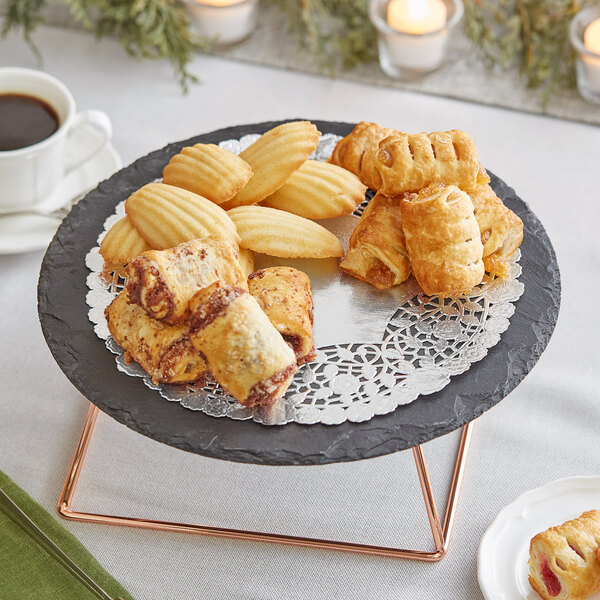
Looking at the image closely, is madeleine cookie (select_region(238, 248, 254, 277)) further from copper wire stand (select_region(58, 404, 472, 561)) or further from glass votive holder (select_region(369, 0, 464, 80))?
glass votive holder (select_region(369, 0, 464, 80))

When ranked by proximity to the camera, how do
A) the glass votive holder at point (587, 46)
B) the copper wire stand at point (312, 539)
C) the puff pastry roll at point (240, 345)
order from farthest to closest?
the glass votive holder at point (587, 46), the copper wire stand at point (312, 539), the puff pastry roll at point (240, 345)

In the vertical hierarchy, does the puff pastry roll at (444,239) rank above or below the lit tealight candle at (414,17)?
above

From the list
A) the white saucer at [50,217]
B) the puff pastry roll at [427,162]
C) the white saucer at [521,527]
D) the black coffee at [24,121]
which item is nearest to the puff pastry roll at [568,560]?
the white saucer at [521,527]

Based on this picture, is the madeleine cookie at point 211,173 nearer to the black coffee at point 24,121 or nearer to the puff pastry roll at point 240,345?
the puff pastry roll at point 240,345

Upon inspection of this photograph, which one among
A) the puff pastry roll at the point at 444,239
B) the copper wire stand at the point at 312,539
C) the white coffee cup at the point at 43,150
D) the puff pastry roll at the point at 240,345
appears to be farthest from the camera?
the white coffee cup at the point at 43,150

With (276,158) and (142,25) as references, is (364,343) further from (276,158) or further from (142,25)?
(142,25)

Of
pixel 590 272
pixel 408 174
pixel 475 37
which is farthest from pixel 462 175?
pixel 475 37

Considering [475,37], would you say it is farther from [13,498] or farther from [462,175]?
[13,498]
